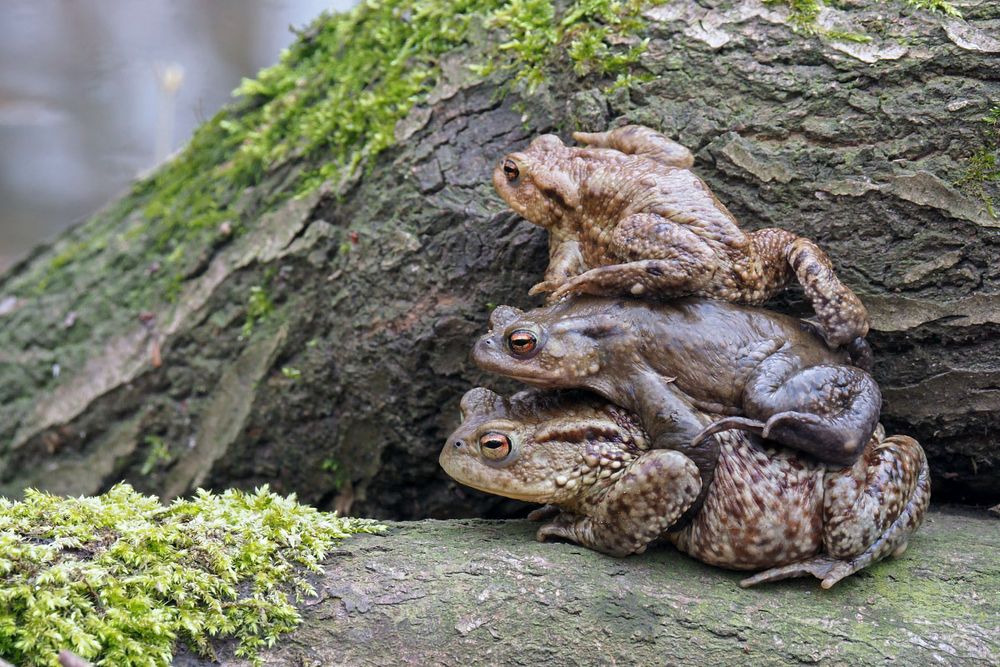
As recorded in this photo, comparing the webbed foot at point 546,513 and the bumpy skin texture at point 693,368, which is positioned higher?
the bumpy skin texture at point 693,368

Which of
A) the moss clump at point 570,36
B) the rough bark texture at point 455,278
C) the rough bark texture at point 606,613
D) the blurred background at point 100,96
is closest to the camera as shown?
the rough bark texture at point 606,613

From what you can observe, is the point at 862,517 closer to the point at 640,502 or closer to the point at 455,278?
the point at 640,502

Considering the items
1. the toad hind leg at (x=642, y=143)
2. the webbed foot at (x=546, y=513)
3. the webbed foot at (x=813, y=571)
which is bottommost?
the webbed foot at (x=813, y=571)

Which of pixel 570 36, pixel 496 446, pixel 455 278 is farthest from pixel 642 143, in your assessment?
pixel 496 446

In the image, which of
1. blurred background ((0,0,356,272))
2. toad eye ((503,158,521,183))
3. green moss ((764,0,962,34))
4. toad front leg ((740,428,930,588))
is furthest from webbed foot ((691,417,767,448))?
blurred background ((0,0,356,272))

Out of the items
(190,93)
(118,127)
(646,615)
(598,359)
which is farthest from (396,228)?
(118,127)

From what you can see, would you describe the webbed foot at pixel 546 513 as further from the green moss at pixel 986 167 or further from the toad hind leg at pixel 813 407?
the green moss at pixel 986 167

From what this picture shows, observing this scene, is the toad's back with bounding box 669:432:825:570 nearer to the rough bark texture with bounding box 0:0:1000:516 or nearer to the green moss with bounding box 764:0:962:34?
the rough bark texture with bounding box 0:0:1000:516

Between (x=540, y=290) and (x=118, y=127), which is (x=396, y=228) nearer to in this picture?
(x=540, y=290)

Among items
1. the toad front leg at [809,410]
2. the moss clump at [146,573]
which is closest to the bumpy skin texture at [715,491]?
the toad front leg at [809,410]
